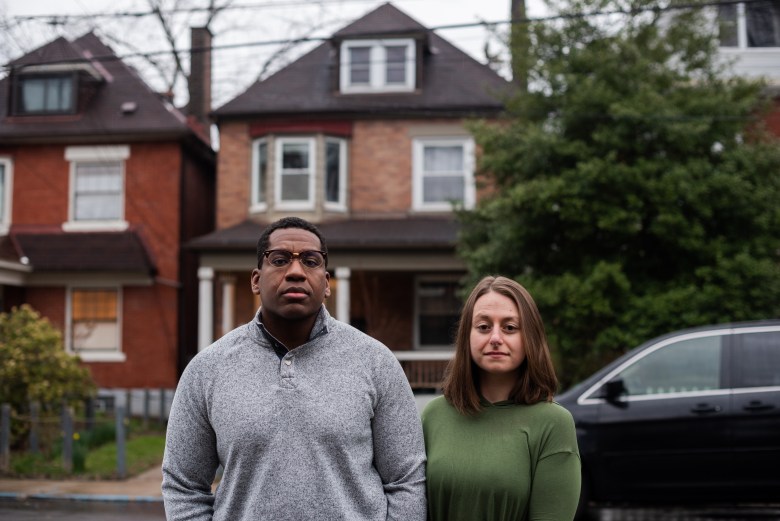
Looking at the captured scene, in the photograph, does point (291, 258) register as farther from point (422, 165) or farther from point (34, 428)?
point (422, 165)

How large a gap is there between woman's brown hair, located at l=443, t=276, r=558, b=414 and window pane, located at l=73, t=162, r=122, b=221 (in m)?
18.0

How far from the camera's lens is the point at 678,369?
752 centimetres

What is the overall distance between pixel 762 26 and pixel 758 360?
11386 millimetres

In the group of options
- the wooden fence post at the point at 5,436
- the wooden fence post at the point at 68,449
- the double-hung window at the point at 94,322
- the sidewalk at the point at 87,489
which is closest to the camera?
the sidewalk at the point at 87,489

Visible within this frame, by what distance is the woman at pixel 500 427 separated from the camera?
2756 millimetres

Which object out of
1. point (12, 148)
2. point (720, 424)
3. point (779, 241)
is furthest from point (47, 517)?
point (12, 148)

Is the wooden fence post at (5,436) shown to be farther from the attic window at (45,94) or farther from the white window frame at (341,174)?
the attic window at (45,94)

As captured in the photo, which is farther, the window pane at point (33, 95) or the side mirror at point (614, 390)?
the window pane at point (33, 95)

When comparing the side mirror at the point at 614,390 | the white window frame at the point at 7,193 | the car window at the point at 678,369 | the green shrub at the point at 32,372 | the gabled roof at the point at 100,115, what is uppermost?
the gabled roof at the point at 100,115

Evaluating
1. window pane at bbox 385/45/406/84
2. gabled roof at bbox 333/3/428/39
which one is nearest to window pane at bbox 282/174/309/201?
window pane at bbox 385/45/406/84

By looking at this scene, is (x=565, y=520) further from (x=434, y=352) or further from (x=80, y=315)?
(x=80, y=315)

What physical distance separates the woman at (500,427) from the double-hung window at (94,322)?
701 inches

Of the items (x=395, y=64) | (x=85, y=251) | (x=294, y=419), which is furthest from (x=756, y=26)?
(x=294, y=419)

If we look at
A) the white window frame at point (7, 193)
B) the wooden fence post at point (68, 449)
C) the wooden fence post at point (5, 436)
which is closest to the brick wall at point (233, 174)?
the white window frame at point (7, 193)
